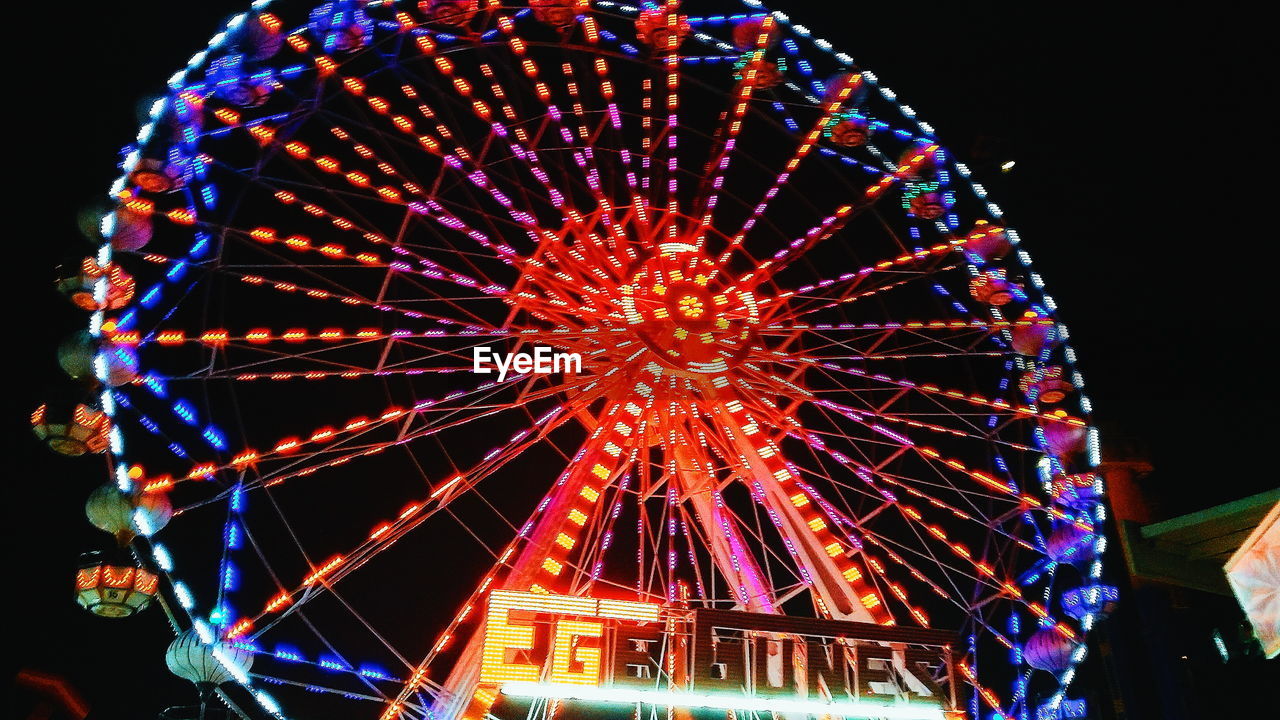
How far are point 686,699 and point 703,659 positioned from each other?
0.42 m

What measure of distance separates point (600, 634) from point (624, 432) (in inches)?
121

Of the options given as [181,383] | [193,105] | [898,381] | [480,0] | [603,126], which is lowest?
[181,383]

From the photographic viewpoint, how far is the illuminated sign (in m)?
9.36

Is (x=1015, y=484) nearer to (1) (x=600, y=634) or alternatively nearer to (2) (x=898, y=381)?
(2) (x=898, y=381)

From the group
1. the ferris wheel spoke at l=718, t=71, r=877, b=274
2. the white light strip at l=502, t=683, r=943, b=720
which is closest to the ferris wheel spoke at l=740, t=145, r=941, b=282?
the ferris wheel spoke at l=718, t=71, r=877, b=274

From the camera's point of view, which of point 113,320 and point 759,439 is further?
point 759,439

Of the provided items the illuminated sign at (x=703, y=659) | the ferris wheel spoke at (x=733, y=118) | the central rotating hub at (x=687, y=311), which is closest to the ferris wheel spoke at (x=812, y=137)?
the ferris wheel spoke at (x=733, y=118)

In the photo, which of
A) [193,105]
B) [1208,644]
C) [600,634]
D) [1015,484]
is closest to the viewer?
[600,634]

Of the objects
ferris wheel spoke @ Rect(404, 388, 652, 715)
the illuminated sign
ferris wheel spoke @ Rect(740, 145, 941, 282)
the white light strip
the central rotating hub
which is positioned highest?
ferris wheel spoke @ Rect(740, 145, 941, 282)

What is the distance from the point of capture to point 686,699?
9.27 meters

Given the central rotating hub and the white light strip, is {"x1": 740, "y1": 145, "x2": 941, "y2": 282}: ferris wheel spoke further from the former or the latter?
the white light strip

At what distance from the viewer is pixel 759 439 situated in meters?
11.9

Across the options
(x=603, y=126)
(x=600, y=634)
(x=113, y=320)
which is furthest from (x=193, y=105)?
(x=600, y=634)

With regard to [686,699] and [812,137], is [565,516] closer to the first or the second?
[686,699]
